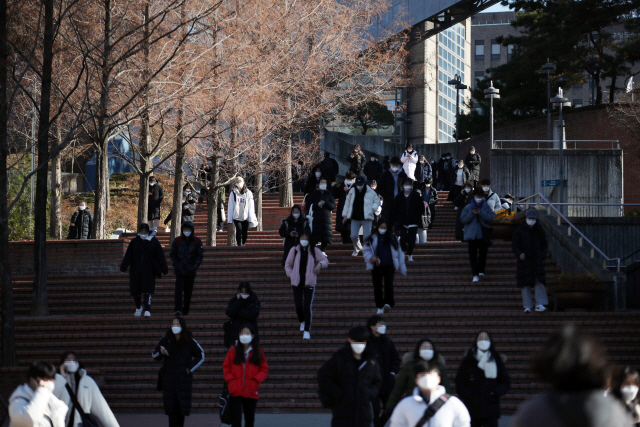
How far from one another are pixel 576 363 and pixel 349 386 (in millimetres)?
4020

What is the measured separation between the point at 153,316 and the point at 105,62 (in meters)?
5.53

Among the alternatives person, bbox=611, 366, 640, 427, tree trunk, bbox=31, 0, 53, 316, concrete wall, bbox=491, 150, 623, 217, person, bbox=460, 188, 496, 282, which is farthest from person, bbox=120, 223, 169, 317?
concrete wall, bbox=491, 150, 623, 217

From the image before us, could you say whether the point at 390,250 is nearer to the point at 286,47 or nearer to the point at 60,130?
the point at 286,47

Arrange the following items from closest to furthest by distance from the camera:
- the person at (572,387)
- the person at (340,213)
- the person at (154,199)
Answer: the person at (572,387), the person at (340,213), the person at (154,199)

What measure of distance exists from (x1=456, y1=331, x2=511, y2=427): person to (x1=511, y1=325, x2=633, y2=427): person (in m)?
4.93

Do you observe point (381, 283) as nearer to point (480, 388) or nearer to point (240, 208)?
point (480, 388)

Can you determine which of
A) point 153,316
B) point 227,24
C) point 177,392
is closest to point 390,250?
point 153,316

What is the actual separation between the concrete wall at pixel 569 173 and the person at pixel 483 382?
22.4m

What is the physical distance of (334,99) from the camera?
2711cm

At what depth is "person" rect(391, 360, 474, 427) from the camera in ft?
17.5

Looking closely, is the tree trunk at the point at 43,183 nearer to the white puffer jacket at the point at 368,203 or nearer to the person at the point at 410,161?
the white puffer jacket at the point at 368,203

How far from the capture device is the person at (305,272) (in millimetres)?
12930

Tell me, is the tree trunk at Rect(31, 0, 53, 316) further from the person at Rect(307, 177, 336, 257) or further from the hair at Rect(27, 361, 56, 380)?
the hair at Rect(27, 361, 56, 380)

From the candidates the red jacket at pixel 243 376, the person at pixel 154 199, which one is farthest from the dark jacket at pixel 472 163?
the red jacket at pixel 243 376
